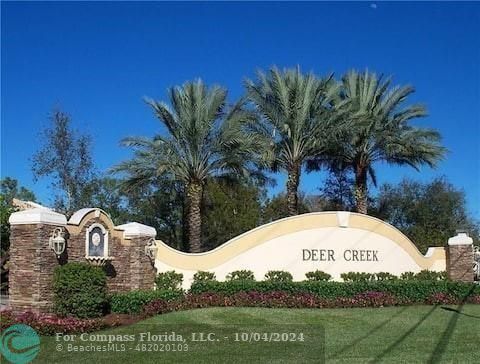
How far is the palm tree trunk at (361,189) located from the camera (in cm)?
2820

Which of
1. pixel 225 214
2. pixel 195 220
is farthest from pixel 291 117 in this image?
pixel 225 214

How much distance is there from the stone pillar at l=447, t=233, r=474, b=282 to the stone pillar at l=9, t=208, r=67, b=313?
17449 mm

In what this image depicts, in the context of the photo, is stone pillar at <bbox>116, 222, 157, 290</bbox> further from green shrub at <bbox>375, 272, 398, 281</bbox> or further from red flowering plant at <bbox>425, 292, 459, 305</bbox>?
green shrub at <bbox>375, 272, 398, 281</bbox>

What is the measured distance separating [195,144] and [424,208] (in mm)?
20999

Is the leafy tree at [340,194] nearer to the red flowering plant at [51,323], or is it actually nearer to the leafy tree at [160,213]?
the leafy tree at [160,213]

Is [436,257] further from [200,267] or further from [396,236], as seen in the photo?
[200,267]

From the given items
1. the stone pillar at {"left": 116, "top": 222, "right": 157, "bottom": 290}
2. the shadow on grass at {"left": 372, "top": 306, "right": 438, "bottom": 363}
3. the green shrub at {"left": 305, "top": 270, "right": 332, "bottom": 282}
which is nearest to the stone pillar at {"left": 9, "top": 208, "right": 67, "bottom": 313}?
the stone pillar at {"left": 116, "top": 222, "right": 157, "bottom": 290}

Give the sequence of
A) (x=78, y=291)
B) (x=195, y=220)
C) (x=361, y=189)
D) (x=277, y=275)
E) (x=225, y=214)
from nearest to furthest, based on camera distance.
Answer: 1. (x=78, y=291)
2. (x=277, y=275)
3. (x=195, y=220)
4. (x=361, y=189)
5. (x=225, y=214)

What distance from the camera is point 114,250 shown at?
58.2 feet

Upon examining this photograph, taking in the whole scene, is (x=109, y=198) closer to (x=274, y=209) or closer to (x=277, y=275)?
(x=274, y=209)

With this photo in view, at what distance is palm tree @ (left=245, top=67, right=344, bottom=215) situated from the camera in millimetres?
24859

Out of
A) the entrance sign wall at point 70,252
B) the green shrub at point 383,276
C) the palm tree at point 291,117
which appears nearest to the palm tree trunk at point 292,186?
the palm tree at point 291,117

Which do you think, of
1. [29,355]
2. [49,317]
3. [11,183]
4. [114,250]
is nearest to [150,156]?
[114,250]

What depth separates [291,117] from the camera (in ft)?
81.7
